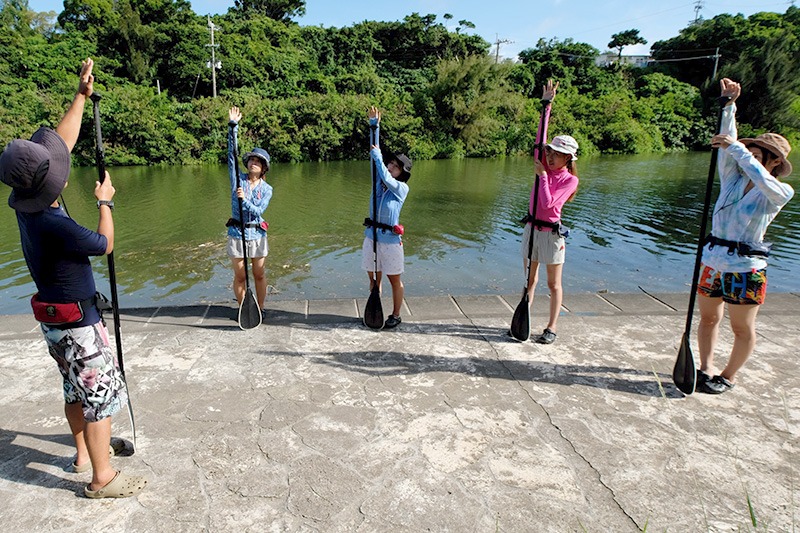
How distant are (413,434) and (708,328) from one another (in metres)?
2.30

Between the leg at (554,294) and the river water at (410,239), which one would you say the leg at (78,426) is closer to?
the leg at (554,294)

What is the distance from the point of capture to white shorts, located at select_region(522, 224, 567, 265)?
170 inches

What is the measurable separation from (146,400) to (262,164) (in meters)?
2.45

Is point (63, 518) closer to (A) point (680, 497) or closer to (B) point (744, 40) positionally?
(A) point (680, 497)

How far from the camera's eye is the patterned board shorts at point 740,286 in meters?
3.29

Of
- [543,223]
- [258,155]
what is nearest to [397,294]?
[543,223]

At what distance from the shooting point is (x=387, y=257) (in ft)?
15.4

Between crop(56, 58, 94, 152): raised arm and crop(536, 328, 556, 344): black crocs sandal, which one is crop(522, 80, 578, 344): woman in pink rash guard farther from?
crop(56, 58, 94, 152): raised arm

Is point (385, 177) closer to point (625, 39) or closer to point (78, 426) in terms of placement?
point (78, 426)

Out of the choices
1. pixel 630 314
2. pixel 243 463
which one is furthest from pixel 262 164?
pixel 630 314

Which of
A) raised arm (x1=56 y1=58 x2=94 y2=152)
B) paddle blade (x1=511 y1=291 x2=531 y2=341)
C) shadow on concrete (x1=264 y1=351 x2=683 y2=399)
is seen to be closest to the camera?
raised arm (x1=56 y1=58 x2=94 y2=152)

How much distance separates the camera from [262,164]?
4.87m

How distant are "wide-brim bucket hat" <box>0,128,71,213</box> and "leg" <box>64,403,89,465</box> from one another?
3.34 feet

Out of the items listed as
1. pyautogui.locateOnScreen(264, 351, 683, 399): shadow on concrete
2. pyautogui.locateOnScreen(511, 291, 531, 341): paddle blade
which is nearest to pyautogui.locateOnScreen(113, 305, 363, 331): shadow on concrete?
pyautogui.locateOnScreen(264, 351, 683, 399): shadow on concrete
